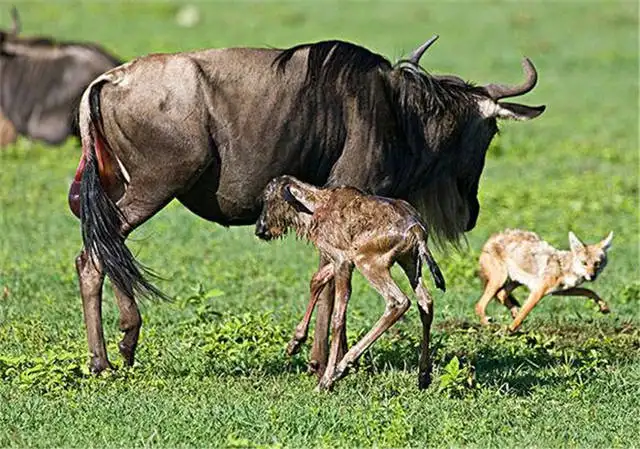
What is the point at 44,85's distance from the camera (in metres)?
20.0

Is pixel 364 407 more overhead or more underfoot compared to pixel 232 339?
more overhead

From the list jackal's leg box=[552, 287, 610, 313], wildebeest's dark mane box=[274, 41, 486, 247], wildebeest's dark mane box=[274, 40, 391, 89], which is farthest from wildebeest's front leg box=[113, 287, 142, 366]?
jackal's leg box=[552, 287, 610, 313]

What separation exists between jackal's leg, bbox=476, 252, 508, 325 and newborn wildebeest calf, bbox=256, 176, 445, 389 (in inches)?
93.6

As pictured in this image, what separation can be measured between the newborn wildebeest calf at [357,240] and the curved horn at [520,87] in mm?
1543

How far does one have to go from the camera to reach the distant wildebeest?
19.8 meters

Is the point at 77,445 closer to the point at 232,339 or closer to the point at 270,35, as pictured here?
the point at 232,339

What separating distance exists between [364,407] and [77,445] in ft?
4.87

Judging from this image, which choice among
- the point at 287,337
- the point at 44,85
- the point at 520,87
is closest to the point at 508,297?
the point at 520,87

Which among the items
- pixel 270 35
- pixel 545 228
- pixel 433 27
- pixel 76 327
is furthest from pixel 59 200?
pixel 433 27

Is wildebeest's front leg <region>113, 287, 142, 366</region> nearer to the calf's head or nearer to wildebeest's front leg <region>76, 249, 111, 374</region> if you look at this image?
wildebeest's front leg <region>76, 249, 111, 374</region>

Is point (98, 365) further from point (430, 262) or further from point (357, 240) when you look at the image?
point (430, 262)

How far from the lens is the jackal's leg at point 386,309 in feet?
23.8

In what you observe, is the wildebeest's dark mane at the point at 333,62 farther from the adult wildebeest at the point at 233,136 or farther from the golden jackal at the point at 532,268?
the golden jackal at the point at 532,268

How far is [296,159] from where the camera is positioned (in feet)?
26.8
